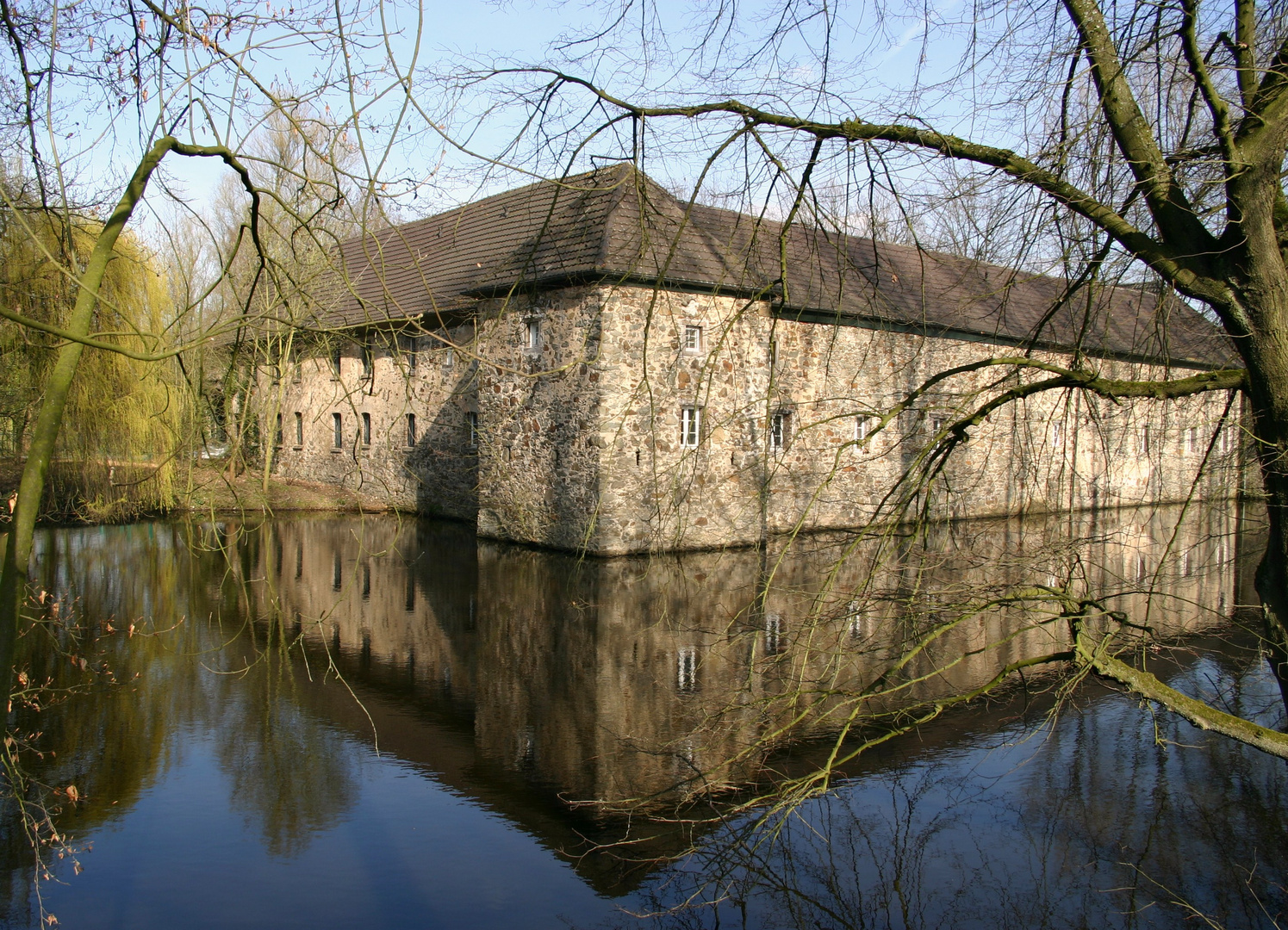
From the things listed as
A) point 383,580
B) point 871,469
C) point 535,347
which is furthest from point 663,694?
point 871,469

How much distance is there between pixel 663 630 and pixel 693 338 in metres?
6.63

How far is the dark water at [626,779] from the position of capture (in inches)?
172

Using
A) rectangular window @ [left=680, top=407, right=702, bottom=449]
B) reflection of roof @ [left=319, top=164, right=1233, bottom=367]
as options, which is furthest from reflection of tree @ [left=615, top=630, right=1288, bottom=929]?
rectangular window @ [left=680, top=407, right=702, bottom=449]

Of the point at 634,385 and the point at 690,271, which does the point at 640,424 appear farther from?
the point at 634,385

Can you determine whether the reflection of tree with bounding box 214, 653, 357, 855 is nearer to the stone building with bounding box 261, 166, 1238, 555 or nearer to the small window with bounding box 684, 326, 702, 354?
the stone building with bounding box 261, 166, 1238, 555

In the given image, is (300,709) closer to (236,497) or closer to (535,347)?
(236,497)

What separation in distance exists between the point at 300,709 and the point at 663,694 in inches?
108

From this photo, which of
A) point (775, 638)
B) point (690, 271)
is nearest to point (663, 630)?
point (775, 638)

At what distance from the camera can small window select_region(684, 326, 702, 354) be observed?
15.0 metres

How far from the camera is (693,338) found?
15172mm

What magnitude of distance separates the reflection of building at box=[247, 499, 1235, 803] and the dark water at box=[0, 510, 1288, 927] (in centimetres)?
5

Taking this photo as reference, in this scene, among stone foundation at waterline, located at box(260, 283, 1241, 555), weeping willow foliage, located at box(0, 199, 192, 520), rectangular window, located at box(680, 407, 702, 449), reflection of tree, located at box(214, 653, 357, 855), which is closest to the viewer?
reflection of tree, located at box(214, 653, 357, 855)

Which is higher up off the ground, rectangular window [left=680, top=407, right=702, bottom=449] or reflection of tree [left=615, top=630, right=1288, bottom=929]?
rectangular window [left=680, top=407, right=702, bottom=449]

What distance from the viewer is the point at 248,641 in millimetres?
9102
